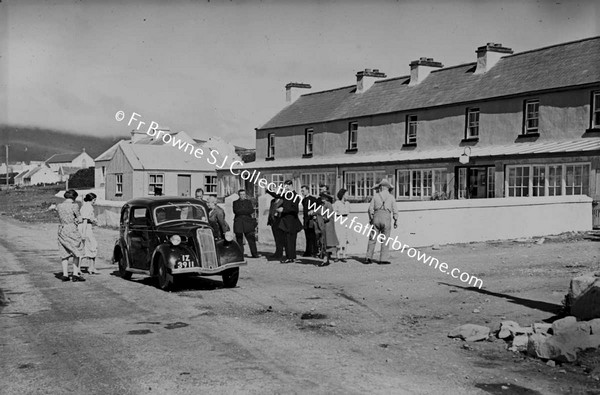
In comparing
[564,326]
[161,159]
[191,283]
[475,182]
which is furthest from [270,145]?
[564,326]

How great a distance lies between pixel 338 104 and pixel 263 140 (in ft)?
24.7

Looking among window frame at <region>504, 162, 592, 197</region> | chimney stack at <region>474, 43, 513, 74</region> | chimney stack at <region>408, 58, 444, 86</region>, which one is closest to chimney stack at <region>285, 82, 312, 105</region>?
chimney stack at <region>408, 58, 444, 86</region>

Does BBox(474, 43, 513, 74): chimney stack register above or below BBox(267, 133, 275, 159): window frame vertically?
above

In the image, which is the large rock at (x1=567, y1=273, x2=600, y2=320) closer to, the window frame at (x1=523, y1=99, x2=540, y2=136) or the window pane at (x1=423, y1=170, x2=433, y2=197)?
the window frame at (x1=523, y1=99, x2=540, y2=136)

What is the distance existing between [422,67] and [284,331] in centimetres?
3082

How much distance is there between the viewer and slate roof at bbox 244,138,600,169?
2492cm

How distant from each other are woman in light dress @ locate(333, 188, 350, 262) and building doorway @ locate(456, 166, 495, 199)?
12940 mm

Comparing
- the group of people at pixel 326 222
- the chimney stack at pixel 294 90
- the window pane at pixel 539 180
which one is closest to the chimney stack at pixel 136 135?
the chimney stack at pixel 294 90

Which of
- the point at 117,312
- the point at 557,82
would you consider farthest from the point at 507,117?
the point at 117,312

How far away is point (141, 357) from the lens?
265 inches

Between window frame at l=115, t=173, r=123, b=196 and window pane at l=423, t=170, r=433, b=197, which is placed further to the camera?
window frame at l=115, t=173, r=123, b=196

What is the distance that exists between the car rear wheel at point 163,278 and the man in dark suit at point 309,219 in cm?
466

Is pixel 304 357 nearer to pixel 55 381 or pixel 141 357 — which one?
pixel 141 357

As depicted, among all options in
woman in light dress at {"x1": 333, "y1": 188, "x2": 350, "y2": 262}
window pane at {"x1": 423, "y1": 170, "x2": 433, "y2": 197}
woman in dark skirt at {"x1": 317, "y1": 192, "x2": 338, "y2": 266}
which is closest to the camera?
woman in dark skirt at {"x1": 317, "y1": 192, "x2": 338, "y2": 266}
